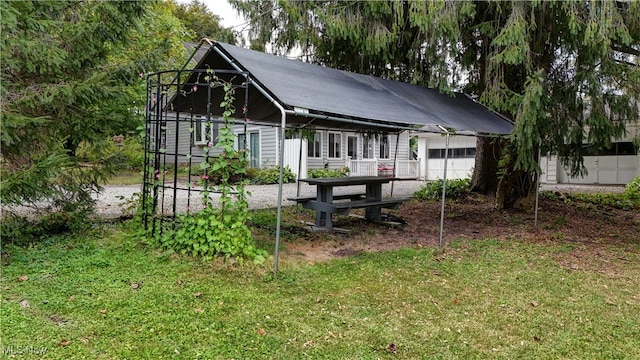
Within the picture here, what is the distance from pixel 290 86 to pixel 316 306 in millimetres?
2715

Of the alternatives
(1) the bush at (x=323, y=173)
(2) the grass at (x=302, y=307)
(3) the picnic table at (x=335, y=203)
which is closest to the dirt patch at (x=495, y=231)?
(3) the picnic table at (x=335, y=203)

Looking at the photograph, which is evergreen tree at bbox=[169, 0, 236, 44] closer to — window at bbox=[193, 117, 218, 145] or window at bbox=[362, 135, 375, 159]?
window at bbox=[193, 117, 218, 145]

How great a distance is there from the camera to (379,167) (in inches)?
830

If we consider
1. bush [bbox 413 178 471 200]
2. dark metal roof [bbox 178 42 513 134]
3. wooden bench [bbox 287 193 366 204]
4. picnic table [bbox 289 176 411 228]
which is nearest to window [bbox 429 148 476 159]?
bush [bbox 413 178 471 200]

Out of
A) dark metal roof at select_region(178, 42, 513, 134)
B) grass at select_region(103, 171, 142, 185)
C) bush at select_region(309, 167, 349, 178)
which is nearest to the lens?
dark metal roof at select_region(178, 42, 513, 134)

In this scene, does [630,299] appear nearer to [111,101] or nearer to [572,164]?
[572,164]

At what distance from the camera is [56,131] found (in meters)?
5.48

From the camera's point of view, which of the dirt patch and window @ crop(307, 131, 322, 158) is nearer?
the dirt patch

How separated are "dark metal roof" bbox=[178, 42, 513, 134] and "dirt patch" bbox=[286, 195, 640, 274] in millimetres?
1836

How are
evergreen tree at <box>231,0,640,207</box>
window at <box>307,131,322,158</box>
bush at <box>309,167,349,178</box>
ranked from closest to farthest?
1. evergreen tree at <box>231,0,640,207</box>
2. bush at <box>309,167,349,178</box>
3. window at <box>307,131,322,158</box>

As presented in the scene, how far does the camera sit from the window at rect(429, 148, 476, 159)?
20.9 meters

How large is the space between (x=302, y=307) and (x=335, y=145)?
16.7 metres

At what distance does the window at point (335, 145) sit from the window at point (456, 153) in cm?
520

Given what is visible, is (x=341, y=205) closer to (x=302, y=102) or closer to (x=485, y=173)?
(x=302, y=102)
